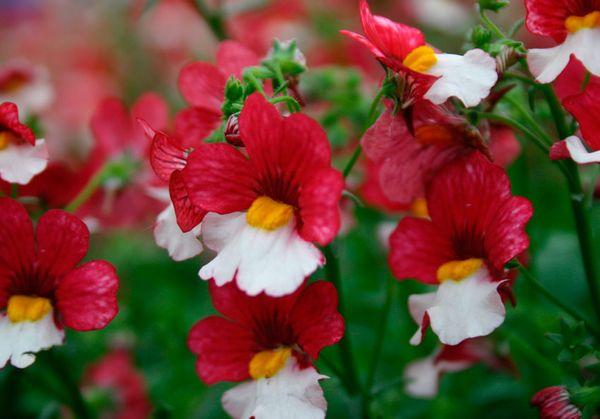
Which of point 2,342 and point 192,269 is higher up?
point 2,342

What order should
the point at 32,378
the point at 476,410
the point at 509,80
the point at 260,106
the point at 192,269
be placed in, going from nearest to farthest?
the point at 260,106 → the point at 509,80 → the point at 32,378 → the point at 476,410 → the point at 192,269

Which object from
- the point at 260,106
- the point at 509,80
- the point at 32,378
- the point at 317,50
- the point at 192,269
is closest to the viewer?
the point at 260,106

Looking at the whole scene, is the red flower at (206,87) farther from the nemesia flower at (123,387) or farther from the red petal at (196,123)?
the nemesia flower at (123,387)

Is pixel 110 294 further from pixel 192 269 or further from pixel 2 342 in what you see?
pixel 192 269

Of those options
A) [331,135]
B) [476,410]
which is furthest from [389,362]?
[331,135]

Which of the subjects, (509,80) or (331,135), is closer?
(509,80)

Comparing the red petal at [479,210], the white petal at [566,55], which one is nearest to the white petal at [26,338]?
the red petal at [479,210]

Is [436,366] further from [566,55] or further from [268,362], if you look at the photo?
[566,55]
